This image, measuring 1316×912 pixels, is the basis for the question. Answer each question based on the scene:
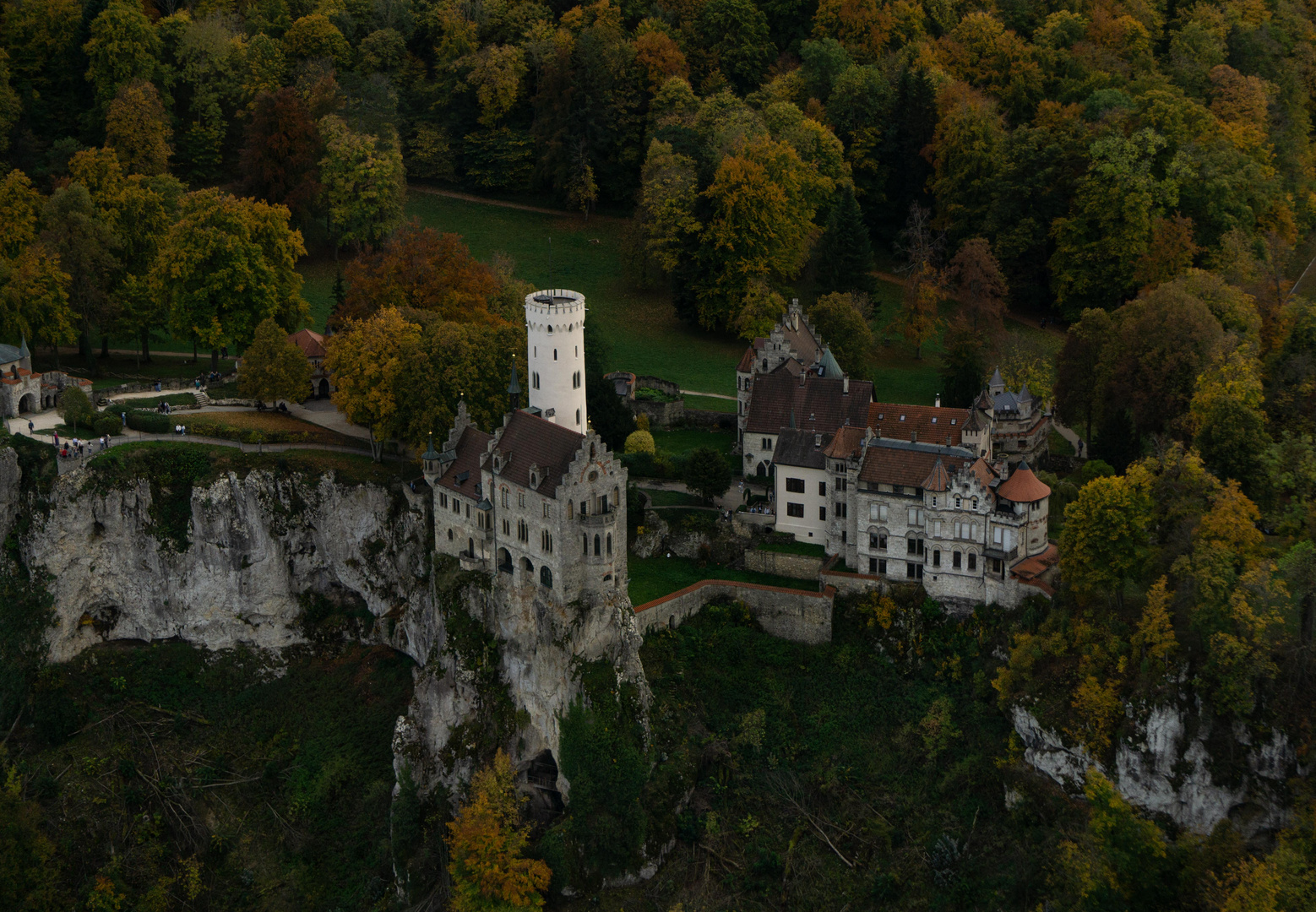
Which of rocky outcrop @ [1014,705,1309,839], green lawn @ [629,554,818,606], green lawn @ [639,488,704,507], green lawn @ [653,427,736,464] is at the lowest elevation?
rocky outcrop @ [1014,705,1309,839]

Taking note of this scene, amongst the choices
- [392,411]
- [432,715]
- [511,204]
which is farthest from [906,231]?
[432,715]

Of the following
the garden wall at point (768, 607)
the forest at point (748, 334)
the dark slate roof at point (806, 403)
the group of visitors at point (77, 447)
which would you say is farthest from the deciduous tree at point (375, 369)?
the dark slate roof at point (806, 403)

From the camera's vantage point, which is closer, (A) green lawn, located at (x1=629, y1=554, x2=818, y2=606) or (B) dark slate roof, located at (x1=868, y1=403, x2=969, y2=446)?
(A) green lawn, located at (x1=629, y1=554, x2=818, y2=606)

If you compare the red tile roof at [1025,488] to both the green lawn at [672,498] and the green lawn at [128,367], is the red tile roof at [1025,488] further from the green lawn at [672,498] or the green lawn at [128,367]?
the green lawn at [128,367]

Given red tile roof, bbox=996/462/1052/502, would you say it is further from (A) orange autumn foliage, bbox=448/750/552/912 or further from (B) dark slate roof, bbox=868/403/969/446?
(A) orange autumn foliage, bbox=448/750/552/912

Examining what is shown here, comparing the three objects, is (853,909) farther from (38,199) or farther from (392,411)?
(38,199)

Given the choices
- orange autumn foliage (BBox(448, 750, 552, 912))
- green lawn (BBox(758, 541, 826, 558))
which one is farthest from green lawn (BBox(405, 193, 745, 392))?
orange autumn foliage (BBox(448, 750, 552, 912))

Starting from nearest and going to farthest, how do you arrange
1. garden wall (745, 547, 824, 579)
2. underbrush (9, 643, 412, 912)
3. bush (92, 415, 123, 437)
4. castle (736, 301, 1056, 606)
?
castle (736, 301, 1056, 606) → underbrush (9, 643, 412, 912) → garden wall (745, 547, 824, 579) → bush (92, 415, 123, 437)
